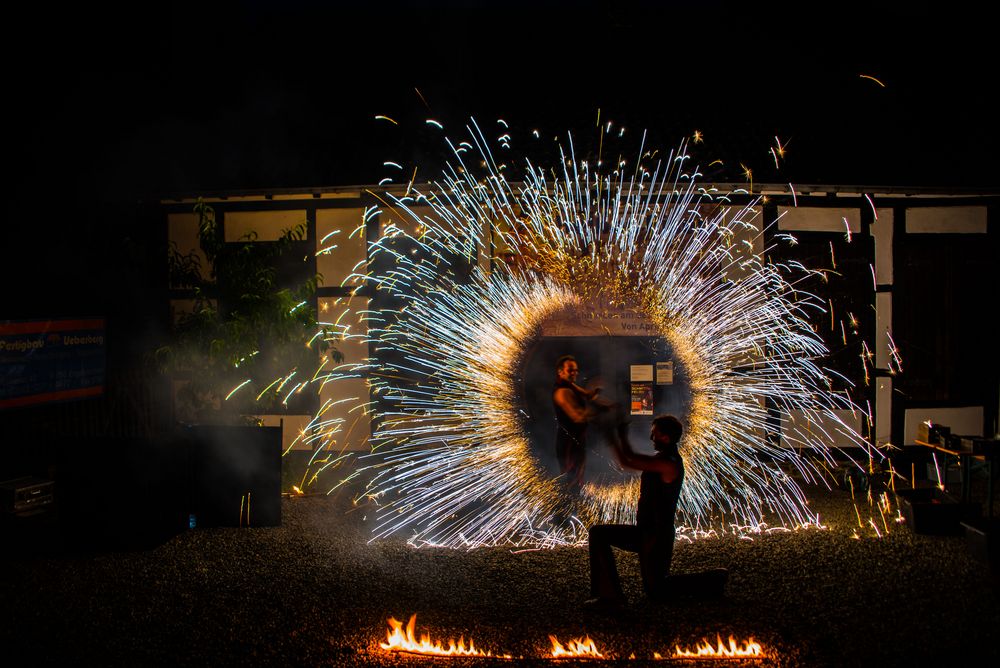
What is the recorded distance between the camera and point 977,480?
22.5 ft

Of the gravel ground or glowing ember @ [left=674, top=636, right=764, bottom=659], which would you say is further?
the gravel ground

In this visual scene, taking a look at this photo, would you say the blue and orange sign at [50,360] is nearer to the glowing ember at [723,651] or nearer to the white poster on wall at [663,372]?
the white poster on wall at [663,372]

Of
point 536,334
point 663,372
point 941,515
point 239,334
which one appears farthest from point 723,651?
point 239,334

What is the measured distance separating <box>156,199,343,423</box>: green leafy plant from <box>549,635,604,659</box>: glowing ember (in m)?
3.80

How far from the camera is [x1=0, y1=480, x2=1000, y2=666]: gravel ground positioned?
11.3 ft

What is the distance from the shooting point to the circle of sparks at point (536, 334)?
5629 millimetres

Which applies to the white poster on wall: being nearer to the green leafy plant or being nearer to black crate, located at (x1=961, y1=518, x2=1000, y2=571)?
black crate, located at (x1=961, y1=518, x2=1000, y2=571)

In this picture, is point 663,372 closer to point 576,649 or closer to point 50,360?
point 576,649

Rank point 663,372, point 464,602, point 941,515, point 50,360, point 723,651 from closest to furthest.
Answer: point 723,651
point 464,602
point 941,515
point 663,372
point 50,360

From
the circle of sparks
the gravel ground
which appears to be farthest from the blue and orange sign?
the circle of sparks

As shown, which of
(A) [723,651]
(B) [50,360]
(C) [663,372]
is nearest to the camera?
(A) [723,651]

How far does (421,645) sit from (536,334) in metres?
3.01

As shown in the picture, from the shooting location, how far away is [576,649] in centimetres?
340

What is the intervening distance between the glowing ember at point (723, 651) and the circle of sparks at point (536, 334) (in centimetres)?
180
